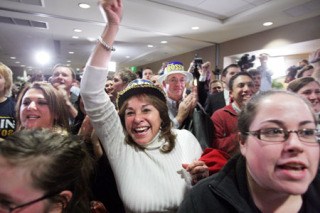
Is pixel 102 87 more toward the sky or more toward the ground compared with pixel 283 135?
more toward the sky

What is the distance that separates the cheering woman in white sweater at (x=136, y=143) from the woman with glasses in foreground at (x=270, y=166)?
21 cm

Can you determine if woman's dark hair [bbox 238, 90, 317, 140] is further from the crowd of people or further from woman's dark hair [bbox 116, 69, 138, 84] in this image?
woman's dark hair [bbox 116, 69, 138, 84]

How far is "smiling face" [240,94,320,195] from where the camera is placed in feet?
2.47

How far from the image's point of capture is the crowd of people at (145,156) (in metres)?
0.77

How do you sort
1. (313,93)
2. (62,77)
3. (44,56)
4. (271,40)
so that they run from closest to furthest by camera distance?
(313,93) < (62,77) < (271,40) < (44,56)

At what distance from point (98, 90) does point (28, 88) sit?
71 centimetres

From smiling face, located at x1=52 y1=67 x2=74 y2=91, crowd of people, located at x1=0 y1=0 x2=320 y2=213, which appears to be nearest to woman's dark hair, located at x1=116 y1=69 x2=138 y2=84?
smiling face, located at x1=52 y1=67 x2=74 y2=91

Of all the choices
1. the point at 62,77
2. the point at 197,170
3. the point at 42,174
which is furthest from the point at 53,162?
the point at 62,77

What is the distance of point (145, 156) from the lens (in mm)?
1182

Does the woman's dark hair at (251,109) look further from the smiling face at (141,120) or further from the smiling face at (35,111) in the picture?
the smiling face at (35,111)

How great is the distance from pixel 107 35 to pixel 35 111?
65 cm

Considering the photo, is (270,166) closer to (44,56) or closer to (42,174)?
(42,174)

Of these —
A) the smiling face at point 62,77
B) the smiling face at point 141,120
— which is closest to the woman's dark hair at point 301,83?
the smiling face at point 141,120

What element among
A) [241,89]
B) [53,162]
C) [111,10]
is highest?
[111,10]
